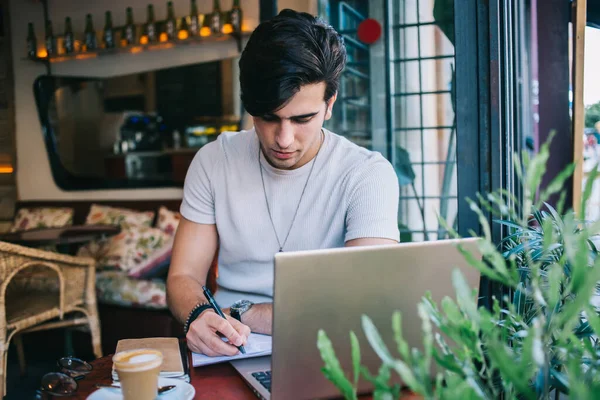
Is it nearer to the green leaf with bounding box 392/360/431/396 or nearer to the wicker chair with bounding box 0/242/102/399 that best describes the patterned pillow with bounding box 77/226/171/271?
the wicker chair with bounding box 0/242/102/399

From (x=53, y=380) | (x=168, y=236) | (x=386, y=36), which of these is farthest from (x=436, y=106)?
(x=168, y=236)

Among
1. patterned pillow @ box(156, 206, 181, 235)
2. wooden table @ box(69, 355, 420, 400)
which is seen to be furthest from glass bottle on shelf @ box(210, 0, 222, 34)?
wooden table @ box(69, 355, 420, 400)

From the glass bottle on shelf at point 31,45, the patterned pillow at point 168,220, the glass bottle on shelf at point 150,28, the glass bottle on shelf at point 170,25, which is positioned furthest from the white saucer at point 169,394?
the glass bottle on shelf at point 31,45

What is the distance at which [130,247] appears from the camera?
3.95m

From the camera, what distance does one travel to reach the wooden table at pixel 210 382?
102cm

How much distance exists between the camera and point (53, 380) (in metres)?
1.03

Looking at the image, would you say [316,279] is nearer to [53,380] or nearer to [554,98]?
[53,380]

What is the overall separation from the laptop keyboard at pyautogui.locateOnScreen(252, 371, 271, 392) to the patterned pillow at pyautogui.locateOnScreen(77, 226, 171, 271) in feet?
9.53

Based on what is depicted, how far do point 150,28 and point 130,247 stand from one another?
188 centimetres

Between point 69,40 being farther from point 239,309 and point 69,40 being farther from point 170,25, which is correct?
point 239,309

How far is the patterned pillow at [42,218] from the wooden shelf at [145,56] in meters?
1.24

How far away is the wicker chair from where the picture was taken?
2.73 m

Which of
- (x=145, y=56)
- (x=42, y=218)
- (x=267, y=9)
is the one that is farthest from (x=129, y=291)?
(x=145, y=56)

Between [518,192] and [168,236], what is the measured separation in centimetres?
287
